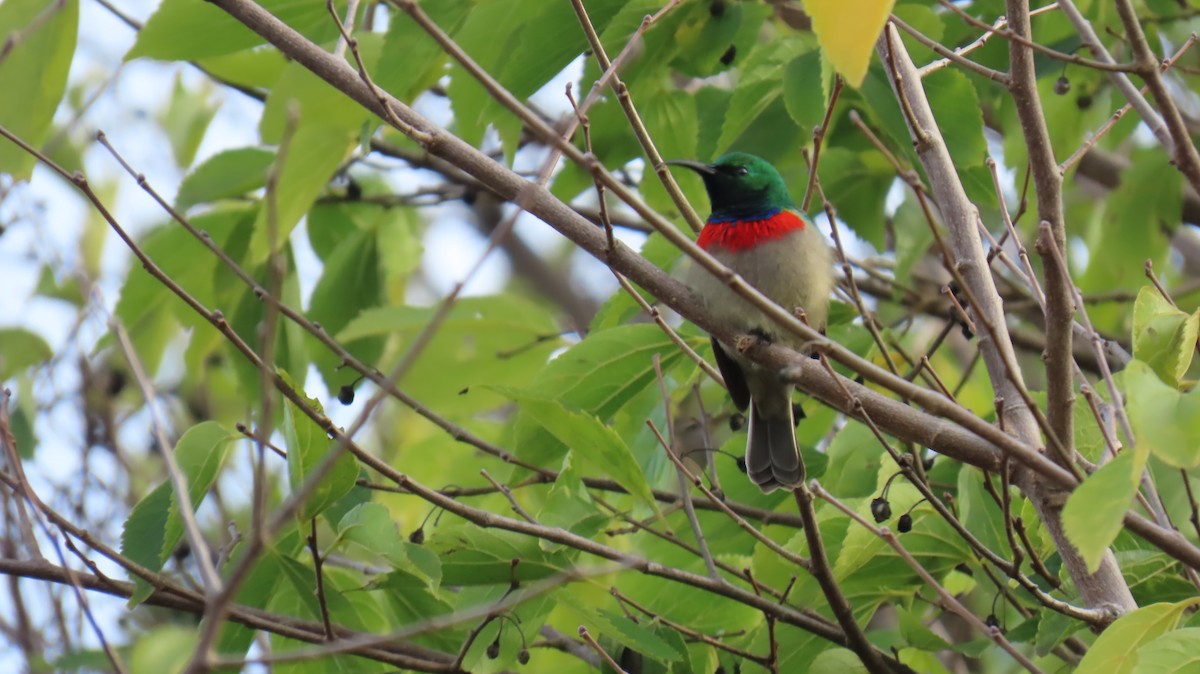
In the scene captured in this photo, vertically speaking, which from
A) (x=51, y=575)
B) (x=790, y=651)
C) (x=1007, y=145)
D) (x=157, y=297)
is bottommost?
(x=790, y=651)

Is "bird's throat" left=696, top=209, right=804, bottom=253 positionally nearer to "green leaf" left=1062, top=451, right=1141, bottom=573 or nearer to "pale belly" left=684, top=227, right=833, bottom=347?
"pale belly" left=684, top=227, right=833, bottom=347

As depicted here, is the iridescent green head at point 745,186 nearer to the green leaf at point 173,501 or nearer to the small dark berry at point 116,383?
the green leaf at point 173,501

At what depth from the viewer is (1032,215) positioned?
615 centimetres

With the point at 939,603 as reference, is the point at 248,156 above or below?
above

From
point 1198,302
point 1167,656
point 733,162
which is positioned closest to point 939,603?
→ point 1167,656

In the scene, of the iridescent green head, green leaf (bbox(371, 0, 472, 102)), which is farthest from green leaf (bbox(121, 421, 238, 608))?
the iridescent green head

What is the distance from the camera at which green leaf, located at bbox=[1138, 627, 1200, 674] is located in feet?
8.78

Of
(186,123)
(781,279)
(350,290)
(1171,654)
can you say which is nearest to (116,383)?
(186,123)

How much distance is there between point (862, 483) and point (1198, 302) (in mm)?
3217

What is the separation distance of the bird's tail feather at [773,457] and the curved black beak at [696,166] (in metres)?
1.10

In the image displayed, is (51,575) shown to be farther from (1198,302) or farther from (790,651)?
(1198,302)

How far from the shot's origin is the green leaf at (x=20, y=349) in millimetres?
5500

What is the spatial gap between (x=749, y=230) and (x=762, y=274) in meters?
0.27

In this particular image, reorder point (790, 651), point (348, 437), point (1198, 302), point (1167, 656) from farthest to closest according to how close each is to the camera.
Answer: point (1198, 302) < point (790, 651) < point (1167, 656) < point (348, 437)
